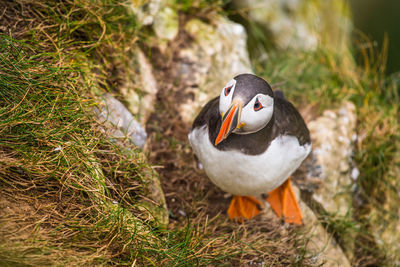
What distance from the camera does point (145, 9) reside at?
4328 millimetres

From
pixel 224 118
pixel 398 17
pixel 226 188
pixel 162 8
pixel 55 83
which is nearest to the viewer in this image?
pixel 224 118

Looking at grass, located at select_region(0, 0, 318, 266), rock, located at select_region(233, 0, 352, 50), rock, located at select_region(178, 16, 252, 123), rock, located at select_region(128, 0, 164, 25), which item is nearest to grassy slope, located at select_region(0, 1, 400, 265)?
grass, located at select_region(0, 0, 318, 266)

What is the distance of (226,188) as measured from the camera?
135 inches

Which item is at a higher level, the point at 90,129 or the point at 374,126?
the point at 90,129

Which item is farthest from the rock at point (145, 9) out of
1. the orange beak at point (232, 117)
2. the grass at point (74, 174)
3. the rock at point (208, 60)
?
the orange beak at point (232, 117)

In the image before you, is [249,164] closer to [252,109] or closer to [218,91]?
[252,109]

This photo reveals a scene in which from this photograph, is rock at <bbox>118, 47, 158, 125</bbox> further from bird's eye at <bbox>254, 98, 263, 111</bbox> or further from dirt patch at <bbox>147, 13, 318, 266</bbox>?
bird's eye at <bbox>254, 98, 263, 111</bbox>

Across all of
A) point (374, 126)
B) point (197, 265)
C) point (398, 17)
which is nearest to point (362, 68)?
point (374, 126)

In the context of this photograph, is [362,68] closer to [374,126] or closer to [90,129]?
[374,126]

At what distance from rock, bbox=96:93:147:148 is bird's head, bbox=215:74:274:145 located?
1.04 m

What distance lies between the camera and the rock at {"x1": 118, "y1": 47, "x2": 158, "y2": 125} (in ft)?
13.4

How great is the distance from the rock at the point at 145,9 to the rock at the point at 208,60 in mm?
527

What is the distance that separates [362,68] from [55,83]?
451 centimetres

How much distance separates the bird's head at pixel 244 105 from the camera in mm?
2770
